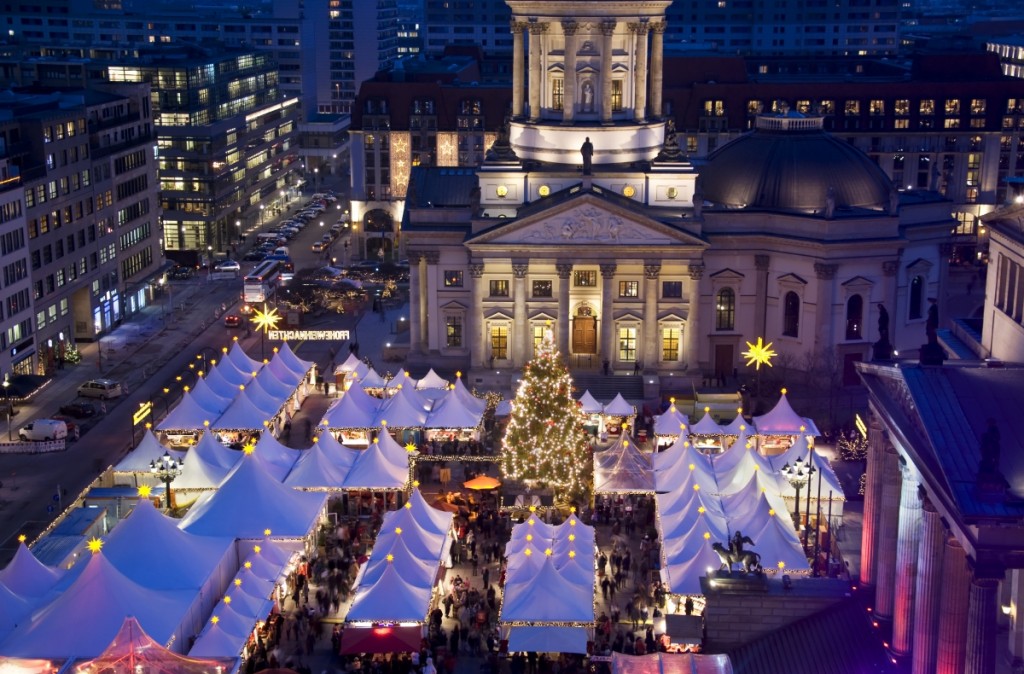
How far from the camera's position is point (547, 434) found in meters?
71.1

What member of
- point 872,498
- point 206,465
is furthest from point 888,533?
point 206,465

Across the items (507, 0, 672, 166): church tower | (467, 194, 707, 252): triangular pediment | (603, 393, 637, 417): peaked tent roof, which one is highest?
(507, 0, 672, 166): church tower

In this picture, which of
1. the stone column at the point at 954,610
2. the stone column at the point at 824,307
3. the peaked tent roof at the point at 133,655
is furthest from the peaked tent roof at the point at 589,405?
the stone column at the point at 954,610

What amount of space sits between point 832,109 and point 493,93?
33.5 m

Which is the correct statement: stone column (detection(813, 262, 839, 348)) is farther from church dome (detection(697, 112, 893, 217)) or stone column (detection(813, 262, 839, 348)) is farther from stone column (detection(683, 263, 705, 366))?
stone column (detection(683, 263, 705, 366))

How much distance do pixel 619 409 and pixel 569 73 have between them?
2833 centimetres

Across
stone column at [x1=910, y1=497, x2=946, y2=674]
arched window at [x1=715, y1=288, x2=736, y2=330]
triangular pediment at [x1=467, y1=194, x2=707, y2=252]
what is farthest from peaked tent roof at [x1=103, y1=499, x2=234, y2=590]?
arched window at [x1=715, y1=288, x2=736, y2=330]

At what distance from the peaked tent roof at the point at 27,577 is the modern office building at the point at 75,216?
39010 millimetres

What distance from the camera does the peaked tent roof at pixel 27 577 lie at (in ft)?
187

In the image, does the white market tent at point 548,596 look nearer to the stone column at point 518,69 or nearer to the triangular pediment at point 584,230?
the triangular pediment at point 584,230

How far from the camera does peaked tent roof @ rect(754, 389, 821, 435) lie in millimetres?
80562

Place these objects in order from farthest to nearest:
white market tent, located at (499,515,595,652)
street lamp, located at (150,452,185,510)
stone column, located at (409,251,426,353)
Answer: stone column, located at (409,251,426,353) < street lamp, located at (150,452,185,510) < white market tent, located at (499,515,595,652)

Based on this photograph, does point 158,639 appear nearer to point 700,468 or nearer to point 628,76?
point 700,468

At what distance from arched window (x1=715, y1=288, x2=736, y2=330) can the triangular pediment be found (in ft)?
18.5
